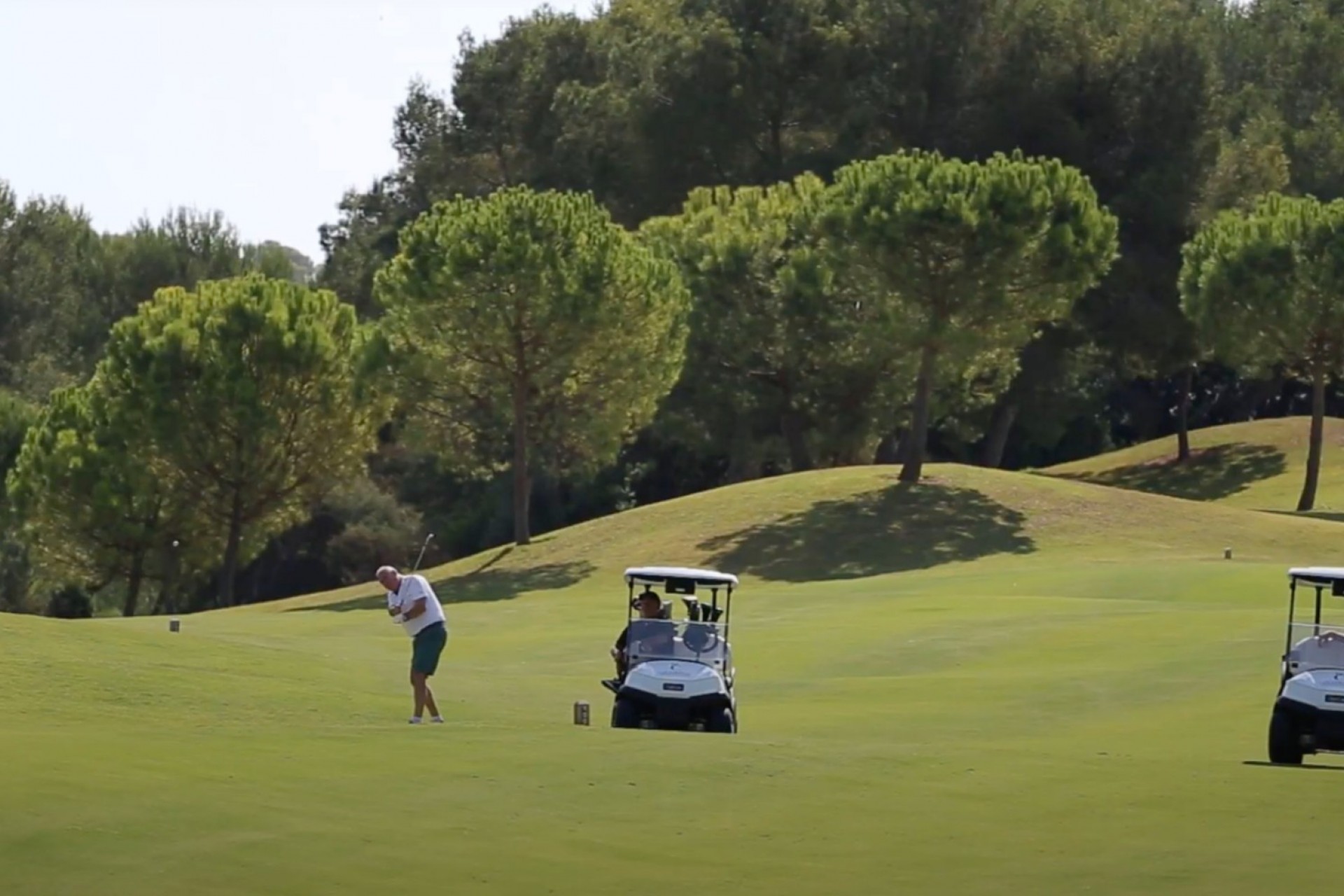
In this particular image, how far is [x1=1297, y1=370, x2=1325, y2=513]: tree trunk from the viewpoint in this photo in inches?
2734

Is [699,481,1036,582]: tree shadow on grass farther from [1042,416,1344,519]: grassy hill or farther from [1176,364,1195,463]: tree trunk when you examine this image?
[1176,364,1195,463]: tree trunk

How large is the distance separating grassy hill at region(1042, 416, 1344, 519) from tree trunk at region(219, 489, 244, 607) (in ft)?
107

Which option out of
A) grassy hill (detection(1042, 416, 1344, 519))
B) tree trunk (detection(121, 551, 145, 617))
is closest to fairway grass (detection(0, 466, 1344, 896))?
tree trunk (detection(121, 551, 145, 617))

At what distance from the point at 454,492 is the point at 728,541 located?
Answer: 94.6ft

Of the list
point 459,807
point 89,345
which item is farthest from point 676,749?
point 89,345

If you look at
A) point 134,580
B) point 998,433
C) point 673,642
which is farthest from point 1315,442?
point 673,642

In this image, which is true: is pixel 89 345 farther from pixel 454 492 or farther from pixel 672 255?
pixel 672 255

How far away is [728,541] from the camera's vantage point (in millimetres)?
61531

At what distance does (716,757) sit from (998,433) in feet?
226

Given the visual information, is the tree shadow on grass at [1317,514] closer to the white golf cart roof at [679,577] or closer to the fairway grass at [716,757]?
the fairway grass at [716,757]

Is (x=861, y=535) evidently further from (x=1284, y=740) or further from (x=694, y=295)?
(x=1284, y=740)

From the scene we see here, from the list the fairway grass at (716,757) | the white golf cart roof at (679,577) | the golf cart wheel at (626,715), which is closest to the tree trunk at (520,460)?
the fairway grass at (716,757)

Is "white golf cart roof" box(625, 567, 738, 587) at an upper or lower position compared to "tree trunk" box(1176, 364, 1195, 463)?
lower

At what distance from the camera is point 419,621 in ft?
75.7
